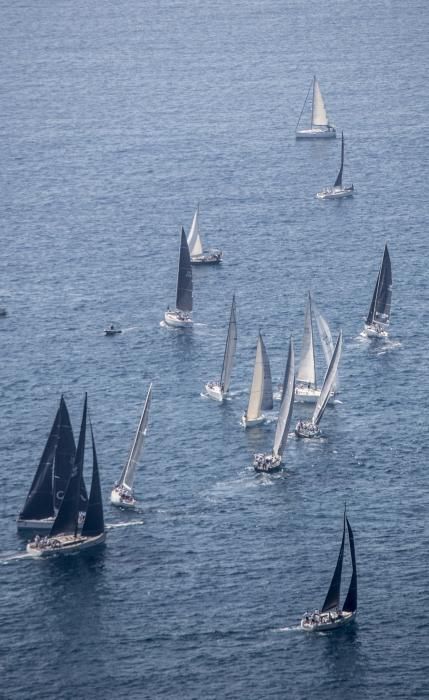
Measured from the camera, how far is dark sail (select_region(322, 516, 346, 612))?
188 metres

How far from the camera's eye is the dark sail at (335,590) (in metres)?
188

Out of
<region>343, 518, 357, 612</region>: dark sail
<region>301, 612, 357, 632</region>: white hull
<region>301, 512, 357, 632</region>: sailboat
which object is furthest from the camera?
<region>343, 518, 357, 612</region>: dark sail

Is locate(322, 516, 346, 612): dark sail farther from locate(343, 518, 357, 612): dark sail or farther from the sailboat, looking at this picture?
locate(343, 518, 357, 612): dark sail

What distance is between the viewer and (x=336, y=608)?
18962 cm

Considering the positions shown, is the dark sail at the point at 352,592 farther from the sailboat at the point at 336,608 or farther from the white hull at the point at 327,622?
the white hull at the point at 327,622

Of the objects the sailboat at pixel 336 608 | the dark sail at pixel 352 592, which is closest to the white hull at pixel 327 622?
the sailboat at pixel 336 608

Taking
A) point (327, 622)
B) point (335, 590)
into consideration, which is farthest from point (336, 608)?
point (327, 622)

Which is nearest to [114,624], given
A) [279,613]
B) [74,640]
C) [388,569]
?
[74,640]

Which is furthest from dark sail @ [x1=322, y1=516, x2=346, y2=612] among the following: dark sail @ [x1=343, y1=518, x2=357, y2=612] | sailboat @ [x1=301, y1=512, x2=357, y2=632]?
dark sail @ [x1=343, y1=518, x2=357, y2=612]

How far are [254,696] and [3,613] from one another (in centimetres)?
2851

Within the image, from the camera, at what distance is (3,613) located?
629 ft

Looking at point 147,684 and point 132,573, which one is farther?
point 132,573

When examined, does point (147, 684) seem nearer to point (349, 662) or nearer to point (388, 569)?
point (349, 662)

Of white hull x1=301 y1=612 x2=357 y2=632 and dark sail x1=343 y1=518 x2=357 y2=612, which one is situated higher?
dark sail x1=343 y1=518 x2=357 y2=612
